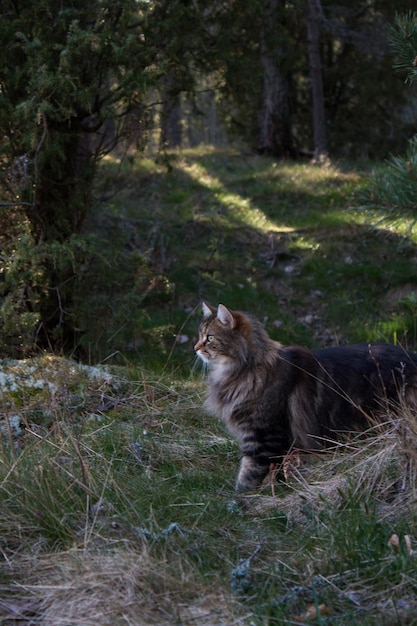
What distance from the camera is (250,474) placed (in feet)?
14.8

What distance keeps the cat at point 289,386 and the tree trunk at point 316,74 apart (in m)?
9.47

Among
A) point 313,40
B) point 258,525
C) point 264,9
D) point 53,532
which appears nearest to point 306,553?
point 258,525

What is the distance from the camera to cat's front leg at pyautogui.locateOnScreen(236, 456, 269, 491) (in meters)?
4.45

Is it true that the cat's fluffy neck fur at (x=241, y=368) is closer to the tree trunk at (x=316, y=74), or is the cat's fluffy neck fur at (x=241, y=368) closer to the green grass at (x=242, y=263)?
the green grass at (x=242, y=263)

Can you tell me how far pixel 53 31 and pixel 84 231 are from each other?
256 cm

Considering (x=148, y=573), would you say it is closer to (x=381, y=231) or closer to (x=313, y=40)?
(x=381, y=231)

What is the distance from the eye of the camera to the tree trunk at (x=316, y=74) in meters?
14.3

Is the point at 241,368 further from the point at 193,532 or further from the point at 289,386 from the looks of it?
the point at 193,532

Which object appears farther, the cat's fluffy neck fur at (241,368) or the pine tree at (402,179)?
the cat's fluffy neck fur at (241,368)

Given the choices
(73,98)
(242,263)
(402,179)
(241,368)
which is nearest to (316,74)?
(242,263)

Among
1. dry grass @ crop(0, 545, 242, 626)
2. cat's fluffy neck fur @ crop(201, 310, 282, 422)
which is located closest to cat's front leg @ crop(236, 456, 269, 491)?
cat's fluffy neck fur @ crop(201, 310, 282, 422)

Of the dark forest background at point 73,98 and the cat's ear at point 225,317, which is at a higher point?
the dark forest background at point 73,98

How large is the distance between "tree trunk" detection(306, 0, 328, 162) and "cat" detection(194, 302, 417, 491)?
31.1 ft

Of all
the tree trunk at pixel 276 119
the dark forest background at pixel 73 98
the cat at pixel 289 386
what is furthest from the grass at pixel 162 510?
the tree trunk at pixel 276 119
